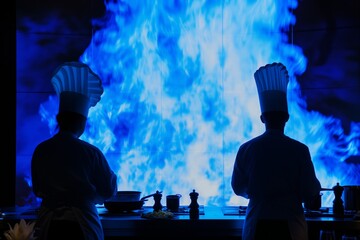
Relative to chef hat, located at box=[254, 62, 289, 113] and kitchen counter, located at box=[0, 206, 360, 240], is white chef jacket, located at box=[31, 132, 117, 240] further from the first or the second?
chef hat, located at box=[254, 62, 289, 113]

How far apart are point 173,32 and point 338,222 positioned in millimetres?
1990

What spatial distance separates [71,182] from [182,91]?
1.63m

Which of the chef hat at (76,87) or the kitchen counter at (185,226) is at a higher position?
the chef hat at (76,87)

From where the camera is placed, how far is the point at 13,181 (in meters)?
3.49

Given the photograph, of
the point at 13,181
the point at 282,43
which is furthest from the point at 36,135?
the point at 282,43

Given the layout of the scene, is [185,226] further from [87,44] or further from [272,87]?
[87,44]

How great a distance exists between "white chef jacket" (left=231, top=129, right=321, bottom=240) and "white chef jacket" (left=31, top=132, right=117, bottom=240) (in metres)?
0.75

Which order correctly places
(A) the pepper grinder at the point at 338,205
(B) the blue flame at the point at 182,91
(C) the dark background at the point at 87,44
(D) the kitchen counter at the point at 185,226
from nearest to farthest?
(D) the kitchen counter at the point at 185,226, (A) the pepper grinder at the point at 338,205, (C) the dark background at the point at 87,44, (B) the blue flame at the point at 182,91

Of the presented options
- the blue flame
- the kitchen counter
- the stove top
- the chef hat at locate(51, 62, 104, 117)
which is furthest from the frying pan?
the blue flame

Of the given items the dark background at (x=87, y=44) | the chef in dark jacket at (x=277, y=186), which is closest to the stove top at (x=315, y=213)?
the chef in dark jacket at (x=277, y=186)

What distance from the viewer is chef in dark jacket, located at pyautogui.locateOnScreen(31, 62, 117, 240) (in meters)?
2.21

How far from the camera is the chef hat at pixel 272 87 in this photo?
2.44 metres

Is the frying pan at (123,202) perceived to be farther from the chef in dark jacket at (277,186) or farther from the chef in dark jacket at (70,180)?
the chef in dark jacket at (277,186)

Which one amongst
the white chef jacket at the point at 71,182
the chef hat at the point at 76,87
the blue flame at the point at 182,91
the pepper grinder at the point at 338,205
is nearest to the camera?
the white chef jacket at the point at 71,182
